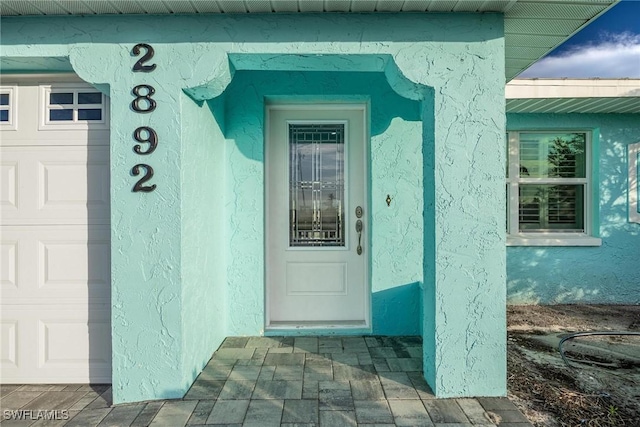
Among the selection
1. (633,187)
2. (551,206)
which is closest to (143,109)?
(551,206)

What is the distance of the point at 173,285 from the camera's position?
8.63 ft

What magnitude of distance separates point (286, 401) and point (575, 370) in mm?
2365

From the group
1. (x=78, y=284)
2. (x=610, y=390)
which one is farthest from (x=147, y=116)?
(x=610, y=390)

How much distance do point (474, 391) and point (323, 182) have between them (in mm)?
2344

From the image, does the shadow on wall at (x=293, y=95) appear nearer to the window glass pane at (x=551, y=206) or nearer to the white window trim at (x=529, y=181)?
the white window trim at (x=529, y=181)

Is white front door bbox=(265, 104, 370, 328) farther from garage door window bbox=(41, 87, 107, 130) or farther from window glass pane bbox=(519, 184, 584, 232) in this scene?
window glass pane bbox=(519, 184, 584, 232)

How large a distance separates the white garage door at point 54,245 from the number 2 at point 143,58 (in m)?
0.52

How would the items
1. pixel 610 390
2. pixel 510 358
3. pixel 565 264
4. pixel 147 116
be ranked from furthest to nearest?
1. pixel 565 264
2. pixel 510 358
3. pixel 610 390
4. pixel 147 116

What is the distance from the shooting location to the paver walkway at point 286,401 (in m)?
2.40

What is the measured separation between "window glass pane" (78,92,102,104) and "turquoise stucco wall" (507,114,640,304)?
506 cm

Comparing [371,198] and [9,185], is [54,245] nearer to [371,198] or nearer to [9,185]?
[9,185]

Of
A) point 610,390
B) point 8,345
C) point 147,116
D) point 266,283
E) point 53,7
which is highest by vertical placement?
point 53,7

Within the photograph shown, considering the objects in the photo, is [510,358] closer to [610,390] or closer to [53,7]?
[610,390]

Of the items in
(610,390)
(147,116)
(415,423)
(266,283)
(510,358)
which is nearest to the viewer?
(415,423)
